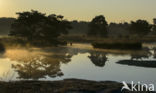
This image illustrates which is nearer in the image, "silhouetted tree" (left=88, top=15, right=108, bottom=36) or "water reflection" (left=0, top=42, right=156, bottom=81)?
"water reflection" (left=0, top=42, right=156, bottom=81)

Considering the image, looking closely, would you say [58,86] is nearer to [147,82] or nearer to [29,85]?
[29,85]

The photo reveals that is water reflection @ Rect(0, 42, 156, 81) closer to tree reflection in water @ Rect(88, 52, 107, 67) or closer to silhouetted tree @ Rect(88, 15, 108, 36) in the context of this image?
tree reflection in water @ Rect(88, 52, 107, 67)

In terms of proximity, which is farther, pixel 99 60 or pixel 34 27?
pixel 34 27

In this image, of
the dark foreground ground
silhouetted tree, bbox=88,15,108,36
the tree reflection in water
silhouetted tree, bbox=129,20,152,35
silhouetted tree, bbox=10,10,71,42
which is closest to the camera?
the dark foreground ground

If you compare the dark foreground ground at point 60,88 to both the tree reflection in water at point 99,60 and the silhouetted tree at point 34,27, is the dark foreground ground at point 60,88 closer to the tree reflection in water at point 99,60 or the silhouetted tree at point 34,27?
the tree reflection in water at point 99,60

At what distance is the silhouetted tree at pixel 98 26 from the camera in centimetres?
12975

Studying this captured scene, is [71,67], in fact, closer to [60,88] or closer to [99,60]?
[99,60]

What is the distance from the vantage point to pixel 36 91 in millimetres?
15625

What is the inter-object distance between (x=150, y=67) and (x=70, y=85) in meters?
13.9

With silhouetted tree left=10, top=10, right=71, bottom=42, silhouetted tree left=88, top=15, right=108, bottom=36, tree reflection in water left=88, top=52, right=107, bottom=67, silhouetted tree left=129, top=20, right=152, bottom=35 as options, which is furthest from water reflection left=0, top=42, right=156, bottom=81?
silhouetted tree left=129, top=20, right=152, bottom=35

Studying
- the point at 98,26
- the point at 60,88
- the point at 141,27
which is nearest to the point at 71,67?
the point at 60,88

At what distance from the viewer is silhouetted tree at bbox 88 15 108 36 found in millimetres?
129750

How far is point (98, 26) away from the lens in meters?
131

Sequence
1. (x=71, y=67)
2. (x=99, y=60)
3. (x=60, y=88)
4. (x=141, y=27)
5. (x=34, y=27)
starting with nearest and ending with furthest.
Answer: (x=60, y=88) → (x=71, y=67) → (x=99, y=60) → (x=34, y=27) → (x=141, y=27)
